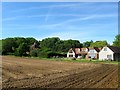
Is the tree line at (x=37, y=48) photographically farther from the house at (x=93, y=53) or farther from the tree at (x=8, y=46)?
the house at (x=93, y=53)

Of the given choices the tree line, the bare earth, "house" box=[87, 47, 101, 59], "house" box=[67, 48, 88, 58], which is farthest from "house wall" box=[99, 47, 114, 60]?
the bare earth

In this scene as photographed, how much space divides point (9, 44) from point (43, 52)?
2164cm

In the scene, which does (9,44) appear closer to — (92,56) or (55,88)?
(92,56)

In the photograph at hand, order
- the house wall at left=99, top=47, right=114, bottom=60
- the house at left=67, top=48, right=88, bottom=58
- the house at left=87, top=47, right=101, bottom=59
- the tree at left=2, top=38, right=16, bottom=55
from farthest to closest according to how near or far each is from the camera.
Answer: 1. the house at left=67, top=48, right=88, bottom=58
2. the tree at left=2, top=38, right=16, bottom=55
3. the house at left=87, top=47, right=101, bottom=59
4. the house wall at left=99, top=47, right=114, bottom=60

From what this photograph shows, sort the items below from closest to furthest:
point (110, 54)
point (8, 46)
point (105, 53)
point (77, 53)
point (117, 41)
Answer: point (110, 54) < point (105, 53) < point (117, 41) < point (8, 46) < point (77, 53)

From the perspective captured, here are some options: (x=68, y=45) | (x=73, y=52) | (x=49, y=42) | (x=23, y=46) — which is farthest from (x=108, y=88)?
(x=49, y=42)

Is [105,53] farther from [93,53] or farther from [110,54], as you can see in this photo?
[93,53]

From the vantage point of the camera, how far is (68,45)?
127 m

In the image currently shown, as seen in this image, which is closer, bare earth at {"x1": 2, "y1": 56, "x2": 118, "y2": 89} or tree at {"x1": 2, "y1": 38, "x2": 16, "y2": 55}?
bare earth at {"x1": 2, "y1": 56, "x2": 118, "y2": 89}

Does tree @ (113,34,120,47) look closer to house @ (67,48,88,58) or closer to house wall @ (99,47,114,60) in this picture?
house @ (67,48,88,58)

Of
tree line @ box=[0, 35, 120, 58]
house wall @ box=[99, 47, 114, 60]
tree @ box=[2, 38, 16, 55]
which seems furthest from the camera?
tree @ box=[2, 38, 16, 55]

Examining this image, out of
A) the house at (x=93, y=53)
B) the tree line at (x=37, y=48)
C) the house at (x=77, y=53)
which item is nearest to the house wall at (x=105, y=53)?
the house at (x=93, y=53)

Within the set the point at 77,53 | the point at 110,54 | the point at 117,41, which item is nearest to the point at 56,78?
the point at 110,54

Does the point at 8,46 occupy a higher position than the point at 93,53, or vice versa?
the point at 8,46
